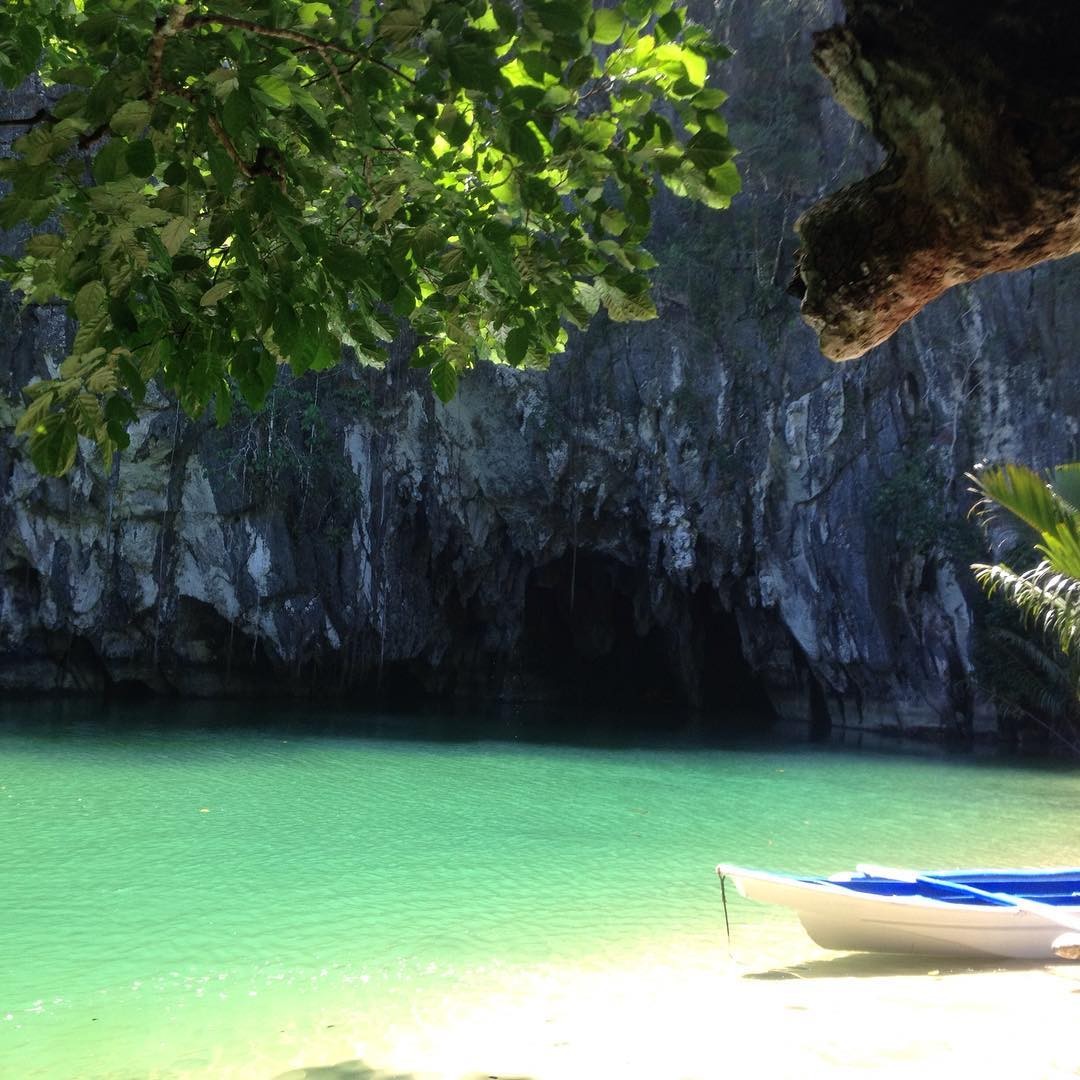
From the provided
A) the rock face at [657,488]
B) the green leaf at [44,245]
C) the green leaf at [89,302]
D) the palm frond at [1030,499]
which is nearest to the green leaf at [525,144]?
the green leaf at [89,302]

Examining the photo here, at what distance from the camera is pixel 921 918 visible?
18.4ft

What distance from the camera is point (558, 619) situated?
23.5 m

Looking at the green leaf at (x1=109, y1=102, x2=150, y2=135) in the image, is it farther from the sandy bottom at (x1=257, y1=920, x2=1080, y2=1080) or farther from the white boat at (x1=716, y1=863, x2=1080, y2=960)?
the white boat at (x1=716, y1=863, x2=1080, y2=960)

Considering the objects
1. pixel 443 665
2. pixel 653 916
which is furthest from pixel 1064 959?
pixel 443 665

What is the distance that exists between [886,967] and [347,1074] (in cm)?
307

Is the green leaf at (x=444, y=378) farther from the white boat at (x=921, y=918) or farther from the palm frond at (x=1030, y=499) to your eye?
the palm frond at (x=1030, y=499)

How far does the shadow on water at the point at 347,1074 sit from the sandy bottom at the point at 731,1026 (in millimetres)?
10

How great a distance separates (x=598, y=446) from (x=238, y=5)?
1767 cm

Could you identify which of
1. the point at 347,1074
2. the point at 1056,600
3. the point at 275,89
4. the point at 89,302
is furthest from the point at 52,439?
the point at 1056,600

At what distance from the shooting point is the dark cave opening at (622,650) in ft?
71.8

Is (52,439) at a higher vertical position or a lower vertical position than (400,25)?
lower

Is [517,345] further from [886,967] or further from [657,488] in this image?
[657,488]

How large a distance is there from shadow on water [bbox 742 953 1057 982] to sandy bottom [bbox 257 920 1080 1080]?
2cm

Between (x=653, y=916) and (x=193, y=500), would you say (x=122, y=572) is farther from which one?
(x=653, y=916)
